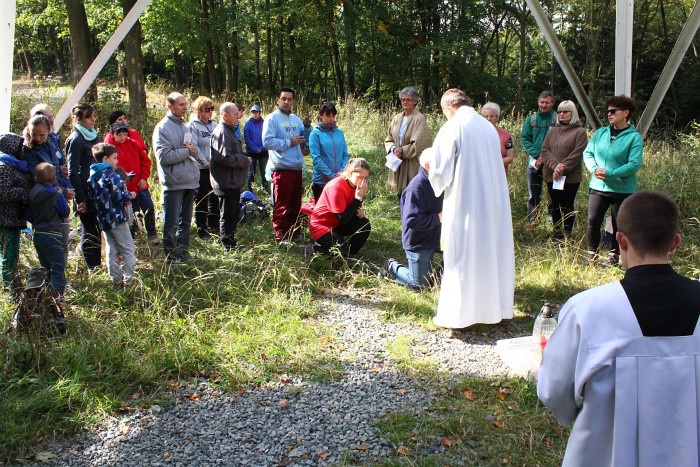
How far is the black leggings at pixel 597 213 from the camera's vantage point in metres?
6.78

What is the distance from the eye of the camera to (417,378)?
459cm

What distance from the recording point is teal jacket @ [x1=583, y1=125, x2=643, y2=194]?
21.4 ft

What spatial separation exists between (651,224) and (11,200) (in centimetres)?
490

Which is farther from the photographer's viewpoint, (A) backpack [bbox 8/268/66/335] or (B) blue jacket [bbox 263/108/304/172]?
(B) blue jacket [bbox 263/108/304/172]

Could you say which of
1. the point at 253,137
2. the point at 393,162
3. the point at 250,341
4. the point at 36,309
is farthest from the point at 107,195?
the point at 253,137

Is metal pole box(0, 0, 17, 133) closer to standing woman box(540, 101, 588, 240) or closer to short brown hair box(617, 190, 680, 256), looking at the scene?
short brown hair box(617, 190, 680, 256)

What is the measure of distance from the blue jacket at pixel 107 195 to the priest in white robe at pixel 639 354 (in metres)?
4.70

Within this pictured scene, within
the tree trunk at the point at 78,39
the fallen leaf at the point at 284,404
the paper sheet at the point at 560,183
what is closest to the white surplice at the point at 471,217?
the fallen leaf at the point at 284,404

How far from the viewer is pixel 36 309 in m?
4.64

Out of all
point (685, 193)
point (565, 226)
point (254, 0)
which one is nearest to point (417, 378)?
point (565, 226)

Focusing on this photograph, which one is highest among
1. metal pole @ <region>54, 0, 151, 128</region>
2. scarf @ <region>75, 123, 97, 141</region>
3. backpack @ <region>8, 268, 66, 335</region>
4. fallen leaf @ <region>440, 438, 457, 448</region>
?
metal pole @ <region>54, 0, 151, 128</region>

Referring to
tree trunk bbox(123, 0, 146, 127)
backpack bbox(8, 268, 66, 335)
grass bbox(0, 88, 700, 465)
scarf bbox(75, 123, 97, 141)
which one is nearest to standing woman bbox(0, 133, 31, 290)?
grass bbox(0, 88, 700, 465)

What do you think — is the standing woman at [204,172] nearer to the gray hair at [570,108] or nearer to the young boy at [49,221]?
the young boy at [49,221]

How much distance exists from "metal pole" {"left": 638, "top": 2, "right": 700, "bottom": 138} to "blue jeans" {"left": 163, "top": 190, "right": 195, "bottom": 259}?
5.67 m
